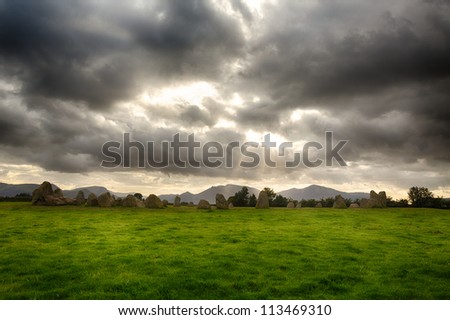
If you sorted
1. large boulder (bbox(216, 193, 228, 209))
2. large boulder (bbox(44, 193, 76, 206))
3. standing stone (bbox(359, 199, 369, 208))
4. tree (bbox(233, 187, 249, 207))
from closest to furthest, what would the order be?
large boulder (bbox(44, 193, 76, 206))
large boulder (bbox(216, 193, 228, 209))
standing stone (bbox(359, 199, 369, 208))
tree (bbox(233, 187, 249, 207))

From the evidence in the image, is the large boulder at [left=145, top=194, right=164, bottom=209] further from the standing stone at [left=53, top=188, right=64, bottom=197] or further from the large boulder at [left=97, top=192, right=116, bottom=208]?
the standing stone at [left=53, top=188, right=64, bottom=197]

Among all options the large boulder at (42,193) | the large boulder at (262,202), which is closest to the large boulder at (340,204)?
the large boulder at (262,202)

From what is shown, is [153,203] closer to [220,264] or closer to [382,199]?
[220,264]

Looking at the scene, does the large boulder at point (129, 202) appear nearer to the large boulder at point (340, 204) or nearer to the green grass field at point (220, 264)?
the green grass field at point (220, 264)

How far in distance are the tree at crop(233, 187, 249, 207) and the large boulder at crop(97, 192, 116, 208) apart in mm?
25717

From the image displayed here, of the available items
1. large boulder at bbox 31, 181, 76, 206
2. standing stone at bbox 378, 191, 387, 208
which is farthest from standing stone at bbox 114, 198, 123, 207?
standing stone at bbox 378, 191, 387, 208

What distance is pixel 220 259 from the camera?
51.2ft

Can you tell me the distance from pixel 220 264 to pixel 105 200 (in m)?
37.8

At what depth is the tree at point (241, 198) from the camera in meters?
66.0

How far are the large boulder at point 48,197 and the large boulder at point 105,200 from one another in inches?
198

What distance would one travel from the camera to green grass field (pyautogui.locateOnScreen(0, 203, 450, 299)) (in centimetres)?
1150

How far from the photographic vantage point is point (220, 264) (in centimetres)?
1473
